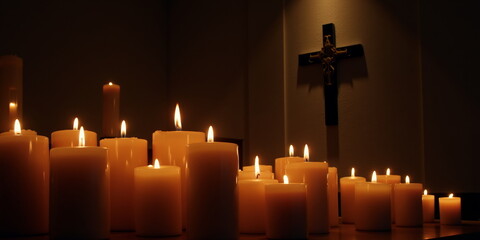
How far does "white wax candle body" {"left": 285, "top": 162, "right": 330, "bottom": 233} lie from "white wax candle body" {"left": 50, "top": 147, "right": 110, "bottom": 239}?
1.27ft

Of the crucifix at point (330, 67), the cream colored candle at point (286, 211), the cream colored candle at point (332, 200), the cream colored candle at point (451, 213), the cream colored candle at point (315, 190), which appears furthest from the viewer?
the crucifix at point (330, 67)

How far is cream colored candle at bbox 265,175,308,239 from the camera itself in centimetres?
94

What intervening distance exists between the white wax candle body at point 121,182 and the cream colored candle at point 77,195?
136 mm

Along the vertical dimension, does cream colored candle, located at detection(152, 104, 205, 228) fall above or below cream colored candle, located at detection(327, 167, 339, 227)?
above

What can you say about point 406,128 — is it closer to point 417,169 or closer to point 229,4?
point 417,169

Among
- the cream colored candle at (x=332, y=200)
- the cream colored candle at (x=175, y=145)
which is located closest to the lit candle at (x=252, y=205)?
the cream colored candle at (x=175, y=145)

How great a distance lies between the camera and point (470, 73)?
2.87m

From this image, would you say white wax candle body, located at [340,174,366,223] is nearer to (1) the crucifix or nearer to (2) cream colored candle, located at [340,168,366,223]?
(2) cream colored candle, located at [340,168,366,223]

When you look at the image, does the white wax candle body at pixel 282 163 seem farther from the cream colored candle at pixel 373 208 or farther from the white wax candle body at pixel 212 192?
the white wax candle body at pixel 212 192

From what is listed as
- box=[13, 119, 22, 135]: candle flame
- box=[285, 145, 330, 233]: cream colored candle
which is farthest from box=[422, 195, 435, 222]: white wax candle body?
box=[13, 119, 22, 135]: candle flame

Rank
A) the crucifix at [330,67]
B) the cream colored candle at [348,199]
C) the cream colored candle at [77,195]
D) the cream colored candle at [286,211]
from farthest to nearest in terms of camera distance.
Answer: the crucifix at [330,67]
the cream colored candle at [348,199]
the cream colored candle at [286,211]
the cream colored candle at [77,195]

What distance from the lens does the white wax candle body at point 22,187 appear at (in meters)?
0.90

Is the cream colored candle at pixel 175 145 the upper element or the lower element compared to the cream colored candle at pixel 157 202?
upper

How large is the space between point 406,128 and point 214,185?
7.98ft
